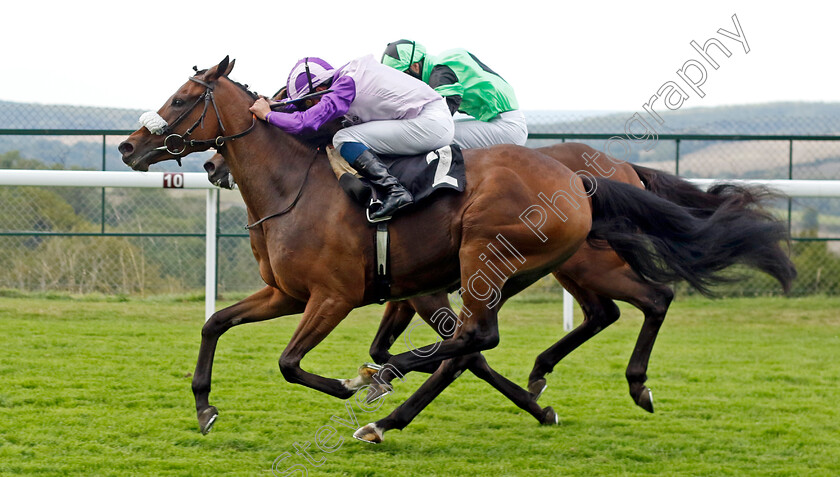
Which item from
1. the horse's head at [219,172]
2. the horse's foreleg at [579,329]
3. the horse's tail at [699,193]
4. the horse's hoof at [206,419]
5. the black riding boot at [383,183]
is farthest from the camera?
the horse's foreleg at [579,329]

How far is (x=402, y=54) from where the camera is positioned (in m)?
4.43

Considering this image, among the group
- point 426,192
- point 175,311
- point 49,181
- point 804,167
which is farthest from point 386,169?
point 804,167

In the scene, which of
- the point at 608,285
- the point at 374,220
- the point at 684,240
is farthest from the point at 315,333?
the point at 684,240

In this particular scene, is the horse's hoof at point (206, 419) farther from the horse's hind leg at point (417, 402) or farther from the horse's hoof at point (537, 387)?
the horse's hoof at point (537, 387)

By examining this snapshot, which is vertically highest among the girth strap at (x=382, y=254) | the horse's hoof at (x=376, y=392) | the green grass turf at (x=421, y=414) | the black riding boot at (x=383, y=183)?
the black riding boot at (x=383, y=183)

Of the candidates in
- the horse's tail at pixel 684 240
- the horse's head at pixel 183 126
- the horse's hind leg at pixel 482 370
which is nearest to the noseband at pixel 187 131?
the horse's head at pixel 183 126

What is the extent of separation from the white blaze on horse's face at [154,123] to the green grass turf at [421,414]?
146 cm

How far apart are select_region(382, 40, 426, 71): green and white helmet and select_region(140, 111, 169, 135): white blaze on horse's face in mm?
1172

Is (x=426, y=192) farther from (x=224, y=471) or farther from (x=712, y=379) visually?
(x=712, y=379)

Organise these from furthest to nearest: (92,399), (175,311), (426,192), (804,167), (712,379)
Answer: (804,167)
(175,311)
(712,379)
(92,399)
(426,192)

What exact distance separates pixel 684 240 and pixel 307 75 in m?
2.05

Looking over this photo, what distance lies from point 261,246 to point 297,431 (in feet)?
3.19

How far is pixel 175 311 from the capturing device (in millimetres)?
9031

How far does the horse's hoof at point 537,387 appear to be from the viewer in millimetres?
5004
